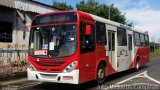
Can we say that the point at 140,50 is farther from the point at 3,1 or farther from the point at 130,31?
the point at 3,1

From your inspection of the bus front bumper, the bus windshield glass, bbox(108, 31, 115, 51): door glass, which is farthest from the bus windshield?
bbox(108, 31, 115, 51): door glass

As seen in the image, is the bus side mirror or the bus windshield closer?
the bus windshield

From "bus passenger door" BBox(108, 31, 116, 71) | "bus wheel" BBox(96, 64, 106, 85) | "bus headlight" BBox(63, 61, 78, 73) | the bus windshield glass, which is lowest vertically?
"bus wheel" BBox(96, 64, 106, 85)

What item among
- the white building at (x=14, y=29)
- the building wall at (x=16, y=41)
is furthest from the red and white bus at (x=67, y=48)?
the white building at (x=14, y=29)

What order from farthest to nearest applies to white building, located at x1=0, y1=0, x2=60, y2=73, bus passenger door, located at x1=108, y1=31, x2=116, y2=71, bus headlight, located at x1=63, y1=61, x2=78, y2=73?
white building, located at x1=0, y1=0, x2=60, y2=73
bus passenger door, located at x1=108, y1=31, x2=116, y2=71
bus headlight, located at x1=63, y1=61, x2=78, y2=73

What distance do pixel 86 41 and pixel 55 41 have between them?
122 cm

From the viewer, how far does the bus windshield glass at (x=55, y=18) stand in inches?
489

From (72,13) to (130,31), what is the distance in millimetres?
7828

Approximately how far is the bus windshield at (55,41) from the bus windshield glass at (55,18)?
0.22m

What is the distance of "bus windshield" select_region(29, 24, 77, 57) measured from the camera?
12047mm

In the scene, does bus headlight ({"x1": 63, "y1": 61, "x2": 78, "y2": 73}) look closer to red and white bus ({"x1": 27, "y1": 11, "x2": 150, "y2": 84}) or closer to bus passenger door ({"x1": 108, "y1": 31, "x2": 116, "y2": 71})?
red and white bus ({"x1": 27, "y1": 11, "x2": 150, "y2": 84})

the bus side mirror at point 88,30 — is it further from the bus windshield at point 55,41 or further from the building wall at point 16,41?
the building wall at point 16,41

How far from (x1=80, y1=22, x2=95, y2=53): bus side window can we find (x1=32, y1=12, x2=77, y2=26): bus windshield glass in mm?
450

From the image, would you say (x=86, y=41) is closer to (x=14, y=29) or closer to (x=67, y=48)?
(x=67, y=48)
